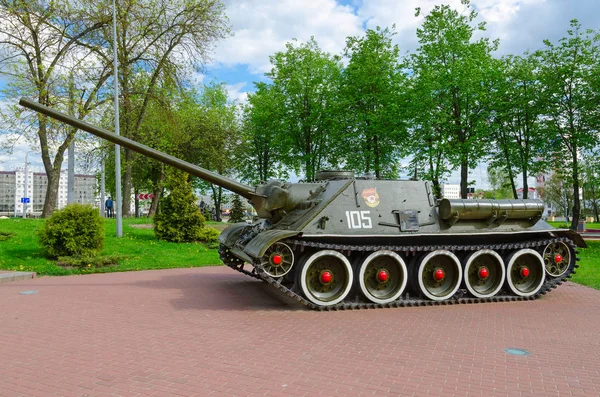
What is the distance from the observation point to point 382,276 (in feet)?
31.4

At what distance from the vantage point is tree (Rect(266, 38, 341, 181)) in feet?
104

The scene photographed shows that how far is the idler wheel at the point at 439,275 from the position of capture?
9.84m

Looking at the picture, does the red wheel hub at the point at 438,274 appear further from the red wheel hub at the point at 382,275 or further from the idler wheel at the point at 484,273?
the red wheel hub at the point at 382,275

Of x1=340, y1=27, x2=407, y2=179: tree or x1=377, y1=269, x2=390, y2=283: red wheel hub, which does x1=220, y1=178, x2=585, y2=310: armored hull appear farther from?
x1=340, y1=27, x2=407, y2=179: tree

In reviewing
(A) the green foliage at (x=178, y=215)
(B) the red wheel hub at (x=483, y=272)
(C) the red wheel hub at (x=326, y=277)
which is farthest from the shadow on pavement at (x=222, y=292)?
(A) the green foliage at (x=178, y=215)

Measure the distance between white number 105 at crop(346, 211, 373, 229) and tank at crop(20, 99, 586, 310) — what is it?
0.07ft

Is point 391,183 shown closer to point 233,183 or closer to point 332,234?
point 332,234

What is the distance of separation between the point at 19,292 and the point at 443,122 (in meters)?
19.7

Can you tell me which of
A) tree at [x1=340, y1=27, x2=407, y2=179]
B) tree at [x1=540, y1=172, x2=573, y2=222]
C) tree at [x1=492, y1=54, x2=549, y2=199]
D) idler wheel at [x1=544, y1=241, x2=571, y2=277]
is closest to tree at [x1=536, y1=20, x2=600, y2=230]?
tree at [x1=492, y1=54, x2=549, y2=199]

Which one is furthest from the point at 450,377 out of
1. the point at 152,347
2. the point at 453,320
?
the point at 152,347

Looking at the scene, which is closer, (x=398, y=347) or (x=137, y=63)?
(x=398, y=347)

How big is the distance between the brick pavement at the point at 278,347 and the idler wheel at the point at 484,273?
1.73ft

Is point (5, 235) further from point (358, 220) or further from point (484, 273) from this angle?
point (484, 273)

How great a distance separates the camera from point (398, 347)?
22.1 ft
